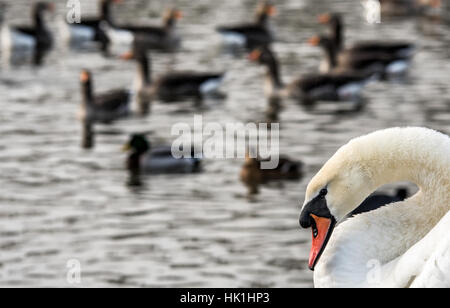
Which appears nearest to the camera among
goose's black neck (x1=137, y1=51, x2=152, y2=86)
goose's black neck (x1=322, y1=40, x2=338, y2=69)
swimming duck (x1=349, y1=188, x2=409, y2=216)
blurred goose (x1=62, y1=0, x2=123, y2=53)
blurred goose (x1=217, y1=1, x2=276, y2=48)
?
swimming duck (x1=349, y1=188, x2=409, y2=216)

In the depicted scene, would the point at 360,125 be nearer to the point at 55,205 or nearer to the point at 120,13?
the point at 55,205

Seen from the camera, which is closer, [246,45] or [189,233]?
[189,233]

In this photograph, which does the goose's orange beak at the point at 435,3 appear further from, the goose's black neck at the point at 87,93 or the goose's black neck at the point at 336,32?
the goose's black neck at the point at 87,93

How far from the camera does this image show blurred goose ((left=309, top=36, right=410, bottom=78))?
1011 inches

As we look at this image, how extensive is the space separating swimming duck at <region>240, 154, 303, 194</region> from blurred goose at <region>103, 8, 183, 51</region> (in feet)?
45.3

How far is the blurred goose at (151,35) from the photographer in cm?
3017

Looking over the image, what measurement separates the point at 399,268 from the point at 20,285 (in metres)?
6.69

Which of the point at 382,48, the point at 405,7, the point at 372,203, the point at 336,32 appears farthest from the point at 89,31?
the point at 372,203

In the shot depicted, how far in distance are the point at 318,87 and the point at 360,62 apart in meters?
3.32

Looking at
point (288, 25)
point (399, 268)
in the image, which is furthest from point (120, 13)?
point (399, 268)

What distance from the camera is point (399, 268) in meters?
5.48

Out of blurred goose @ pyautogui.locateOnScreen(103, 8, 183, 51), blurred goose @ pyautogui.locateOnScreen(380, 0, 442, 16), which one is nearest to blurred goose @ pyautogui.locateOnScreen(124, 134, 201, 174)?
blurred goose @ pyautogui.locateOnScreen(103, 8, 183, 51)

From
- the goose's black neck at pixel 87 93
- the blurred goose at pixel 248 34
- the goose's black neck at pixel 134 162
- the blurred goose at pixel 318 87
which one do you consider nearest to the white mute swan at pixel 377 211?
the goose's black neck at pixel 134 162

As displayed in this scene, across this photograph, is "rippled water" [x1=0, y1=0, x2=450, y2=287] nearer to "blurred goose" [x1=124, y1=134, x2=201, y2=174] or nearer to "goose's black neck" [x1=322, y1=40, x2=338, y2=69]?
"blurred goose" [x1=124, y1=134, x2=201, y2=174]
